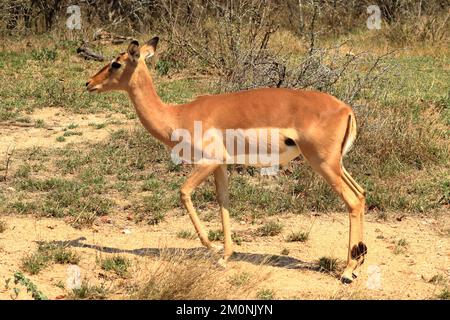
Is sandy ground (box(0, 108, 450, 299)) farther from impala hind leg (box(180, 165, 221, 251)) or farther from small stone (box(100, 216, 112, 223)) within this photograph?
impala hind leg (box(180, 165, 221, 251))

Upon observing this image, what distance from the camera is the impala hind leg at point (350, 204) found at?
21.1ft

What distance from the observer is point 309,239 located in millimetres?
7465

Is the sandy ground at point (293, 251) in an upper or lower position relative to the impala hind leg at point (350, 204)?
lower

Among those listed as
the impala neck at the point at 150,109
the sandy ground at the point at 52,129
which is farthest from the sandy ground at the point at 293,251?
the sandy ground at the point at 52,129

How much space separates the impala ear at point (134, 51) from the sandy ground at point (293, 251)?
1.60 meters

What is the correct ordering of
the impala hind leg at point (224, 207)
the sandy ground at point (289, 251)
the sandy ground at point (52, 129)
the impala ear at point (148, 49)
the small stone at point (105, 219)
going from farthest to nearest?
1. the sandy ground at point (52, 129)
2. the small stone at point (105, 219)
3. the impala ear at point (148, 49)
4. the impala hind leg at point (224, 207)
5. the sandy ground at point (289, 251)

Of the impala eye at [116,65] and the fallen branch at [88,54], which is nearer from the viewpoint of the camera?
the impala eye at [116,65]

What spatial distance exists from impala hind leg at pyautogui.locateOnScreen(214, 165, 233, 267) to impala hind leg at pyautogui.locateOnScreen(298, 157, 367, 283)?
2.67 feet

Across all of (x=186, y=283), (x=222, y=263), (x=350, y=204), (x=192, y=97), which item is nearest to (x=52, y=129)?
(x=192, y=97)

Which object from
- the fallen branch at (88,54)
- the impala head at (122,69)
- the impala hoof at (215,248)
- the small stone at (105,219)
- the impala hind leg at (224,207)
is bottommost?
the fallen branch at (88,54)

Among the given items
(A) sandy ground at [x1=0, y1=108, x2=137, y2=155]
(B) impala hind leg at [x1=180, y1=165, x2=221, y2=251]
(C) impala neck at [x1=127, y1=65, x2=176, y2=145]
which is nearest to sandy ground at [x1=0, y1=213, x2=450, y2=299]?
(B) impala hind leg at [x1=180, y1=165, x2=221, y2=251]

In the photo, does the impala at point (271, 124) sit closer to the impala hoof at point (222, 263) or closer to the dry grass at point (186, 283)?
the impala hoof at point (222, 263)

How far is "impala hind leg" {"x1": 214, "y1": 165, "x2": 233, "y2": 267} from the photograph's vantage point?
22.1 feet

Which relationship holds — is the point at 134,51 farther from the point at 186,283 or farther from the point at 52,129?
the point at 52,129
